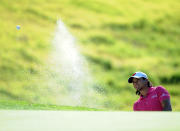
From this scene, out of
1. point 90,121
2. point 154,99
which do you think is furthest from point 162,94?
point 90,121

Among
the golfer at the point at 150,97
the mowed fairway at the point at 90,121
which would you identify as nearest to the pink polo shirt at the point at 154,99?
the golfer at the point at 150,97

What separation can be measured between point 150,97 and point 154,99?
0.05ft

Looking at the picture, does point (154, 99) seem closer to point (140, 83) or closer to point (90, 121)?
point (140, 83)

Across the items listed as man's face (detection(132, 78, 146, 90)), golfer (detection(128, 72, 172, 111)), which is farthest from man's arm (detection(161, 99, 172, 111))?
man's face (detection(132, 78, 146, 90))

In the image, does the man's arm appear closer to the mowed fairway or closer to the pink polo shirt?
the pink polo shirt

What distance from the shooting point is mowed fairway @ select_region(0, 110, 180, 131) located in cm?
48

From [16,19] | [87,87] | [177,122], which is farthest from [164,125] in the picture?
[16,19]

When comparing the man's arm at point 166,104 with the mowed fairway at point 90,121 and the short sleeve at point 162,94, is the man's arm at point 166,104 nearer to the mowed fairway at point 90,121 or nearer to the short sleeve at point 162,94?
the short sleeve at point 162,94

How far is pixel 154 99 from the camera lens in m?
1.30

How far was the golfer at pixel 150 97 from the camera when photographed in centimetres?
125

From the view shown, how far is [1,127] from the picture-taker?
1.68 ft

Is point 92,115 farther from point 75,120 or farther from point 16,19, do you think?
point 16,19

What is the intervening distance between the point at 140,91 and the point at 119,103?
424cm

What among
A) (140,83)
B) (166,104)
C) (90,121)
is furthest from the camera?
(140,83)
